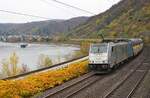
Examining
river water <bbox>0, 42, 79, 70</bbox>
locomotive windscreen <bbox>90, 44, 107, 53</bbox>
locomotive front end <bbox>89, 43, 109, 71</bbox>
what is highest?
locomotive windscreen <bbox>90, 44, 107, 53</bbox>

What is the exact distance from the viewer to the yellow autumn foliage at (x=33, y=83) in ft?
72.2

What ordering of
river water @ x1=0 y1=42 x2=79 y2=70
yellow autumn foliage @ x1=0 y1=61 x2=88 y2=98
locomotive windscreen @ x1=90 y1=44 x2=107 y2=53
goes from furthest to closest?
river water @ x1=0 y1=42 x2=79 y2=70
locomotive windscreen @ x1=90 y1=44 x2=107 y2=53
yellow autumn foliage @ x1=0 y1=61 x2=88 y2=98

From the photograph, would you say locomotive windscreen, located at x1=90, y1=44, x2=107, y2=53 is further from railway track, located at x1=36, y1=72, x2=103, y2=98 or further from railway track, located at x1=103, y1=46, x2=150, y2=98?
railway track, located at x1=103, y1=46, x2=150, y2=98

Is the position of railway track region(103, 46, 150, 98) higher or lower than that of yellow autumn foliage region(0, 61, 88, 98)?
lower

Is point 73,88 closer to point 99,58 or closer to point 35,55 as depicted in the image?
point 99,58

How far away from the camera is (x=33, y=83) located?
82.1 feet

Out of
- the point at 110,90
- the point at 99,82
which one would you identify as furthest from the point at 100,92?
the point at 99,82

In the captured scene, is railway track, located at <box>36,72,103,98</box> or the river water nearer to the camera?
railway track, located at <box>36,72,103,98</box>

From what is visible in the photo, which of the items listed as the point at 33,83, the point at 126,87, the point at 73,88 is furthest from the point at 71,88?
the point at 126,87

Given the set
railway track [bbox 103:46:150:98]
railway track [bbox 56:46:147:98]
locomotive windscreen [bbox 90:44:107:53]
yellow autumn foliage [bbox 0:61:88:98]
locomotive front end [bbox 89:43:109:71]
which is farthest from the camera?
locomotive windscreen [bbox 90:44:107:53]

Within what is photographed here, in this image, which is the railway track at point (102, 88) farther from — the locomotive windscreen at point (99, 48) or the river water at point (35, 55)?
the river water at point (35, 55)

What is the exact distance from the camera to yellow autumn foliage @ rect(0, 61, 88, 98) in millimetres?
22000

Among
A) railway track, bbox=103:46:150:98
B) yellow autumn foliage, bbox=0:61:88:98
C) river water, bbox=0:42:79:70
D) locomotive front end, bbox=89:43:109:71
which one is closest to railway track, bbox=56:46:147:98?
railway track, bbox=103:46:150:98

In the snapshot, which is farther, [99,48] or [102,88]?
[99,48]
